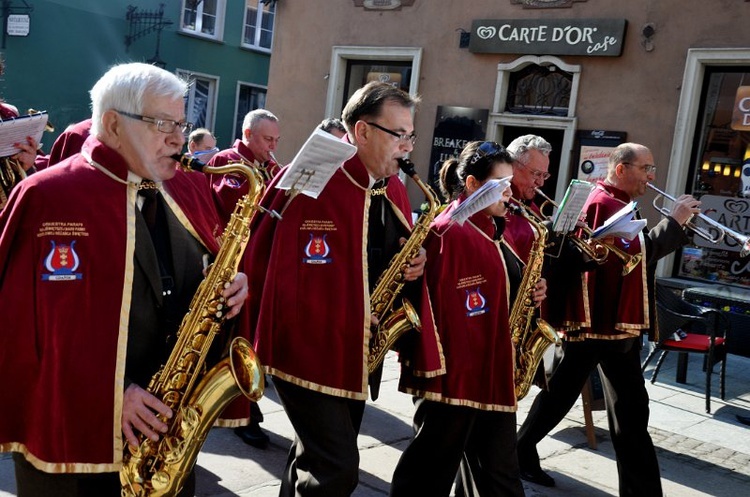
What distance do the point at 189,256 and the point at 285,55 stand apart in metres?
11.3

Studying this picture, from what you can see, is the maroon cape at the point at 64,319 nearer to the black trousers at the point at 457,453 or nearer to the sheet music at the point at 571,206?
the black trousers at the point at 457,453

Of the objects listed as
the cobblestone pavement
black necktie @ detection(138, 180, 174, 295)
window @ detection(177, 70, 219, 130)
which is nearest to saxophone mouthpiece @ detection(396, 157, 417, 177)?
black necktie @ detection(138, 180, 174, 295)

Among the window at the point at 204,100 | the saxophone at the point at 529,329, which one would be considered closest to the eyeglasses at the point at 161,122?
the saxophone at the point at 529,329

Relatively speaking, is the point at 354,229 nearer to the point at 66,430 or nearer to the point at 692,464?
the point at 66,430

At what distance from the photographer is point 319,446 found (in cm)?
310

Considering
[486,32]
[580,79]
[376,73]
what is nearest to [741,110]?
[580,79]

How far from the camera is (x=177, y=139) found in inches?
96.7

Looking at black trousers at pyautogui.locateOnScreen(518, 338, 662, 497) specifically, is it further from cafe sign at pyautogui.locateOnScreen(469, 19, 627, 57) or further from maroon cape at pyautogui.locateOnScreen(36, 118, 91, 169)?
cafe sign at pyautogui.locateOnScreen(469, 19, 627, 57)

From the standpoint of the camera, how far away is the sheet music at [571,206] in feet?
14.1

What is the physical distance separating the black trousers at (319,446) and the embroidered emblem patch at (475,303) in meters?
0.74

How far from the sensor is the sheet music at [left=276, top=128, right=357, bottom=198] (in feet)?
9.54

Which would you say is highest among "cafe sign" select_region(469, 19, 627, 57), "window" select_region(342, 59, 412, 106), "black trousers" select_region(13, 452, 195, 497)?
"cafe sign" select_region(469, 19, 627, 57)

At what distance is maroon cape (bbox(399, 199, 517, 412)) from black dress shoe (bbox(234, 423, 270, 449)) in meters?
1.60

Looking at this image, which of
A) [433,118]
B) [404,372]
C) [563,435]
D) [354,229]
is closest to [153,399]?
[354,229]
